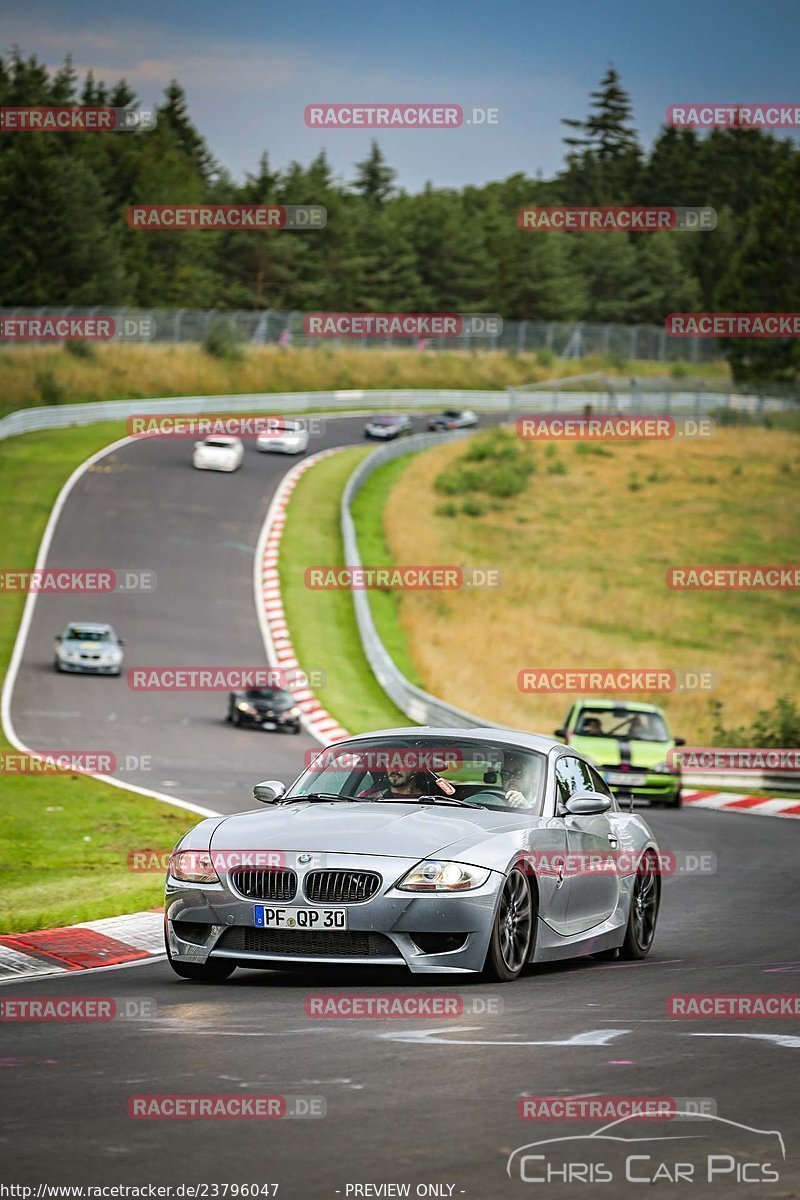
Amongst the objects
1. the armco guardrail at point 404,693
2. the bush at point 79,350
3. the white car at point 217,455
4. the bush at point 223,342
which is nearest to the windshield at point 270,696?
the armco guardrail at point 404,693

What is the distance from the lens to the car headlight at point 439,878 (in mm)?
A: 9398

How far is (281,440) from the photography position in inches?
2616

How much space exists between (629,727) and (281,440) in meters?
40.1

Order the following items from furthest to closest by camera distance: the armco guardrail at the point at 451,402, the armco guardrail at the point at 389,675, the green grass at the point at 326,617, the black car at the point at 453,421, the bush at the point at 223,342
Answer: the bush at the point at 223,342 → the black car at the point at 453,421 → the armco guardrail at the point at 451,402 → the green grass at the point at 326,617 → the armco guardrail at the point at 389,675

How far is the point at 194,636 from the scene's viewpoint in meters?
41.2

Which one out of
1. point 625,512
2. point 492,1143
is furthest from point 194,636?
point 492,1143

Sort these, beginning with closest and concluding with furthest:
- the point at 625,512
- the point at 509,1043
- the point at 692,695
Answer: the point at 509,1043
the point at 692,695
the point at 625,512

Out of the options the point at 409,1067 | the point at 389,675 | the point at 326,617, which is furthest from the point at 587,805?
the point at 326,617

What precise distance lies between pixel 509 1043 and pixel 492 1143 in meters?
1.91

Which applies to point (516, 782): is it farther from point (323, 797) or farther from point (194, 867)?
point (194, 867)

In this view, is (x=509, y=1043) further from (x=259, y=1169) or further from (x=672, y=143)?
(x=672, y=143)

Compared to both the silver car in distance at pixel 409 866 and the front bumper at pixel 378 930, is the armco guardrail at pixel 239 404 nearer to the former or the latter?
the silver car in distance at pixel 409 866

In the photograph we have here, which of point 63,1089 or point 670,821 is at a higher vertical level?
point 63,1089

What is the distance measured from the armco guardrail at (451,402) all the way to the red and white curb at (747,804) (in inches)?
1620
